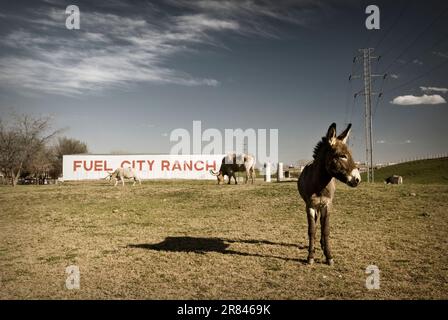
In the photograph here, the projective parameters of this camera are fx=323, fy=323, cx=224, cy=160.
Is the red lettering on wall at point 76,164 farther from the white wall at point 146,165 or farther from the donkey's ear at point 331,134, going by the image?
the donkey's ear at point 331,134

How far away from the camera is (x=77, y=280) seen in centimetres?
689

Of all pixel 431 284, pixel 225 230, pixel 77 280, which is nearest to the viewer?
pixel 431 284

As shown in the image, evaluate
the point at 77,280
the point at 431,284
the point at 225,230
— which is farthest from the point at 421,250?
the point at 77,280

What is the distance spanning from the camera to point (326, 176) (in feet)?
26.0

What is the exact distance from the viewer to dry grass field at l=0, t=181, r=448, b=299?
6.37m

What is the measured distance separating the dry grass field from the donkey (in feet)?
2.55

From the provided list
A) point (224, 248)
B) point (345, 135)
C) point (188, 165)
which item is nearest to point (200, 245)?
point (224, 248)

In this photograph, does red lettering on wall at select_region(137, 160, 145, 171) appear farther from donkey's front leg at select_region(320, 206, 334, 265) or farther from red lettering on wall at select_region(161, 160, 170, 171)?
donkey's front leg at select_region(320, 206, 334, 265)

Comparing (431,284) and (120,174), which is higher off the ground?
(120,174)

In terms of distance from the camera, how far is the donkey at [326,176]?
735cm

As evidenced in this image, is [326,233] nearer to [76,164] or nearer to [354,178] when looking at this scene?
[354,178]
